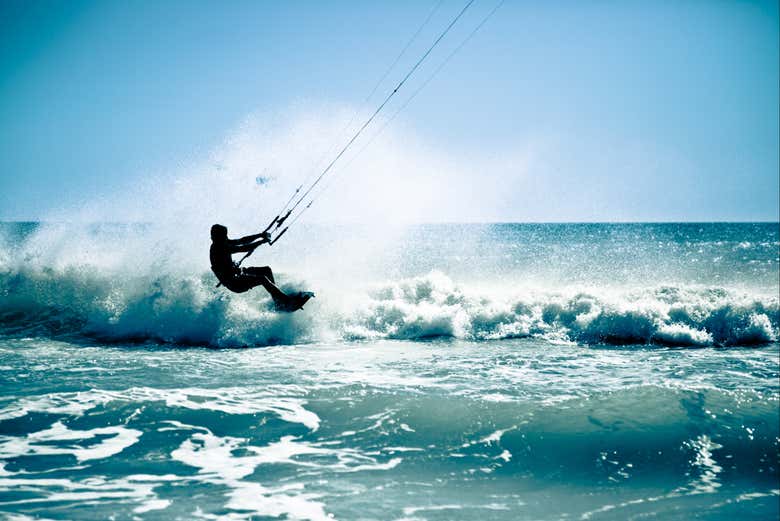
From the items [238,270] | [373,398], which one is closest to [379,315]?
[238,270]

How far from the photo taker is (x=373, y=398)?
29.4 feet

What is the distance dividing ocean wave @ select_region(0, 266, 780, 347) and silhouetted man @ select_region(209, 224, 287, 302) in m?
4.81

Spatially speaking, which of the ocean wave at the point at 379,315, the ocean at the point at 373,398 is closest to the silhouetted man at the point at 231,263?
the ocean at the point at 373,398

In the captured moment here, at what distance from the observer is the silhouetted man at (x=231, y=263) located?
9695mm

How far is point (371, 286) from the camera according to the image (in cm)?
1891

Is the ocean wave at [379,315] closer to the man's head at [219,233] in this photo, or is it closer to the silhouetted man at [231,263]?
the silhouetted man at [231,263]

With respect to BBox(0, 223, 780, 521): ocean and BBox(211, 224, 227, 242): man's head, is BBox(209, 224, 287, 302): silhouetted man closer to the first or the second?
BBox(211, 224, 227, 242): man's head

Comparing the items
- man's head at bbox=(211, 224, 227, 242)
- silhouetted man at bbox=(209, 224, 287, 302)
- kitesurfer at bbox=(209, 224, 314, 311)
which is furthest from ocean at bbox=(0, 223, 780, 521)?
man's head at bbox=(211, 224, 227, 242)

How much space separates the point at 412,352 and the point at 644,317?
273 inches

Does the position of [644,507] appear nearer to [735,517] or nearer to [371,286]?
[735,517]

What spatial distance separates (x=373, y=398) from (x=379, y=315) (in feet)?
24.7

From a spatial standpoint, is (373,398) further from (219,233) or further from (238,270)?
(219,233)

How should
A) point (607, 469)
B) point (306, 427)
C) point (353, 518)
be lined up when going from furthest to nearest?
point (306, 427) → point (607, 469) → point (353, 518)

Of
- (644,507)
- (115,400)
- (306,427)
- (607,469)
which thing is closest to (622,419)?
(607,469)
